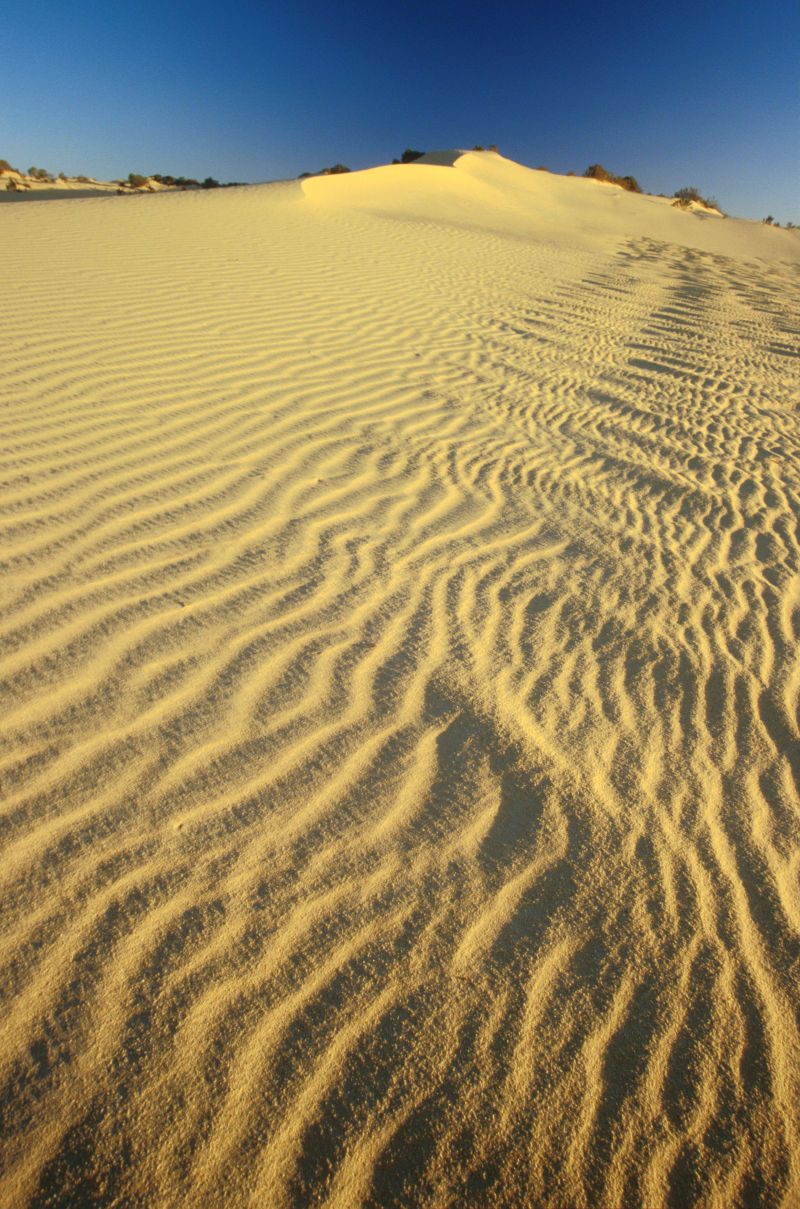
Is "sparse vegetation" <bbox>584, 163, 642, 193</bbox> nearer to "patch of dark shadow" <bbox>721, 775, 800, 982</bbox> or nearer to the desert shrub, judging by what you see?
the desert shrub

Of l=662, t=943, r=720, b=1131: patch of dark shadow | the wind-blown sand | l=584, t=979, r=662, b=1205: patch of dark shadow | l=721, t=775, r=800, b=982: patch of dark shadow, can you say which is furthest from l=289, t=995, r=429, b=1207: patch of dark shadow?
l=721, t=775, r=800, b=982: patch of dark shadow

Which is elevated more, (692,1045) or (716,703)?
(716,703)

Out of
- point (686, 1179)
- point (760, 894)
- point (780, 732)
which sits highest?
point (780, 732)

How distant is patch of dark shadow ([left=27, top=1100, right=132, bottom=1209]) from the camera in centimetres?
128

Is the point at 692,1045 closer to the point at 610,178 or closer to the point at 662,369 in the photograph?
the point at 662,369

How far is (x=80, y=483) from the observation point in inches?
138

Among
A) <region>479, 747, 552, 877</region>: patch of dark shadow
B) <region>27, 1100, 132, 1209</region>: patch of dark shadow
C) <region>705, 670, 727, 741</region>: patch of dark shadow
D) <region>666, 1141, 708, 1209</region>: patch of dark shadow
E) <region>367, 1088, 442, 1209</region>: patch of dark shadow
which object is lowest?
<region>666, 1141, 708, 1209</region>: patch of dark shadow

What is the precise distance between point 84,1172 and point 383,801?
3.72ft

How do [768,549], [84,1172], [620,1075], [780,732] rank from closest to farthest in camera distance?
[84,1172] < [620,1075] < [780,732] < [768,549]

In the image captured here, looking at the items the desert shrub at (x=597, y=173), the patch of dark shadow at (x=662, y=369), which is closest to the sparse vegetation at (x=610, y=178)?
the desert shrub at (x=597, y=173)

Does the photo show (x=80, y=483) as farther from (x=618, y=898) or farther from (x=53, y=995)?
(x=618, y=898)

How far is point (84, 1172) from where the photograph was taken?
4.32 feet

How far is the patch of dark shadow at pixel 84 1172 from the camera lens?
1.28 m

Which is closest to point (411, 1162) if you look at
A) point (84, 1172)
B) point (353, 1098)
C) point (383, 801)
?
point (353, 1098)
